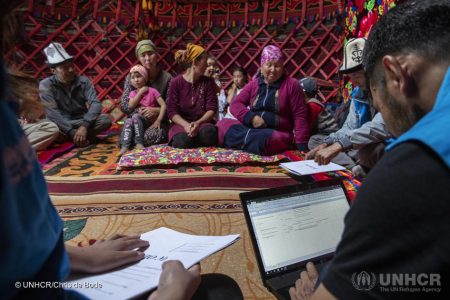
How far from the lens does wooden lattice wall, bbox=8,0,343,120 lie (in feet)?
10.6

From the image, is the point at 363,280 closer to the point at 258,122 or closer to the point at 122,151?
the point at 258,122

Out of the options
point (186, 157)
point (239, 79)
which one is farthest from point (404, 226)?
point (239, 79)

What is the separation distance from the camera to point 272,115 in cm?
206

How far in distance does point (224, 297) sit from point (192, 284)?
0.16 feet

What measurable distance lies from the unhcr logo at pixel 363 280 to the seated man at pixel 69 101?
7.33 ft

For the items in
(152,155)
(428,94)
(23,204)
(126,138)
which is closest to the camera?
(23,204)

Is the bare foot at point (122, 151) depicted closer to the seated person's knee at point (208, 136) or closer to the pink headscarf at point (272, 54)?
the seated person's knee at point (208, 136)

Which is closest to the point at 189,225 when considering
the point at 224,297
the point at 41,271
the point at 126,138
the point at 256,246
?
the point at 256,246

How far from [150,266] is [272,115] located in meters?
1.67

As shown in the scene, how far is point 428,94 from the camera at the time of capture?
1.25 ft

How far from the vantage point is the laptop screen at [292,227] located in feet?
2.09

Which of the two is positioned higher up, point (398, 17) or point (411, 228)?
point (398, 17)

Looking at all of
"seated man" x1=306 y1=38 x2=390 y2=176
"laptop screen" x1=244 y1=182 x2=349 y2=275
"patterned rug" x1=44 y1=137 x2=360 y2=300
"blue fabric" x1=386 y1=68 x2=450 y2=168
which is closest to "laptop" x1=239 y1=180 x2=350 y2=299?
"laptop screen" x1=244 y1=182 x2=349 y2=275

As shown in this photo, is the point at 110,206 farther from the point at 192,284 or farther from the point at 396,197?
the point at 396,197
